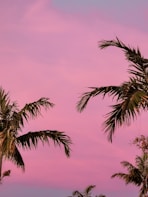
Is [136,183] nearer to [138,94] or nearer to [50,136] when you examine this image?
[50,136]

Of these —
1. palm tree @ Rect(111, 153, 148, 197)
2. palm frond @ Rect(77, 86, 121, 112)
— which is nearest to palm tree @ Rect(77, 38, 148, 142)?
palm frond @ Rect(77, 86, 121, 112)

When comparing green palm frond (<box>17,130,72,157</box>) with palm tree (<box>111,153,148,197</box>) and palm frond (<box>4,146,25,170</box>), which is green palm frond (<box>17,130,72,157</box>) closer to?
palm frond (<box>4,146,25,170</box>)

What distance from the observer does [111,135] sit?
14914 mm

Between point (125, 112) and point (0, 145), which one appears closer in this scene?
point (125, 112)

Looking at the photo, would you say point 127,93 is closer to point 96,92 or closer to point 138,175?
A: point 96,92

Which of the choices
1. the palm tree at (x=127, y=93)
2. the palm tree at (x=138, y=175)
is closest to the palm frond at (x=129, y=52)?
the palm tree at (x=127, y=93)

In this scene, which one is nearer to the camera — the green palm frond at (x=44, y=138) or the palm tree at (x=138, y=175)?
the green palm frond at (x=44, y=138)

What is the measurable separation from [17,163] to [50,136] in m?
2.44

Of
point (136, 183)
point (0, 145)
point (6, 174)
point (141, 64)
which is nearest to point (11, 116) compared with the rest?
point (0, 145)

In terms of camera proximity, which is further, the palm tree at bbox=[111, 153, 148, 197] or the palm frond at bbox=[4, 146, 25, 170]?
the palm tree at bbox=[111, 153, 148, 197]

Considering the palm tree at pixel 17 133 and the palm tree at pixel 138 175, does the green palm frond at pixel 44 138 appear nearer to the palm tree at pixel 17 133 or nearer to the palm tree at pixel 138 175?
the palm tree at pixel 17 133

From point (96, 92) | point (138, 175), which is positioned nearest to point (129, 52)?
point (96, 92)

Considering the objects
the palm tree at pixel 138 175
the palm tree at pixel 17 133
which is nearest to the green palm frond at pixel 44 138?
the palm tree at pixel 17 133

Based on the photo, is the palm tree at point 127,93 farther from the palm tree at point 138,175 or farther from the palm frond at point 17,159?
the palm tree at point 138,175
